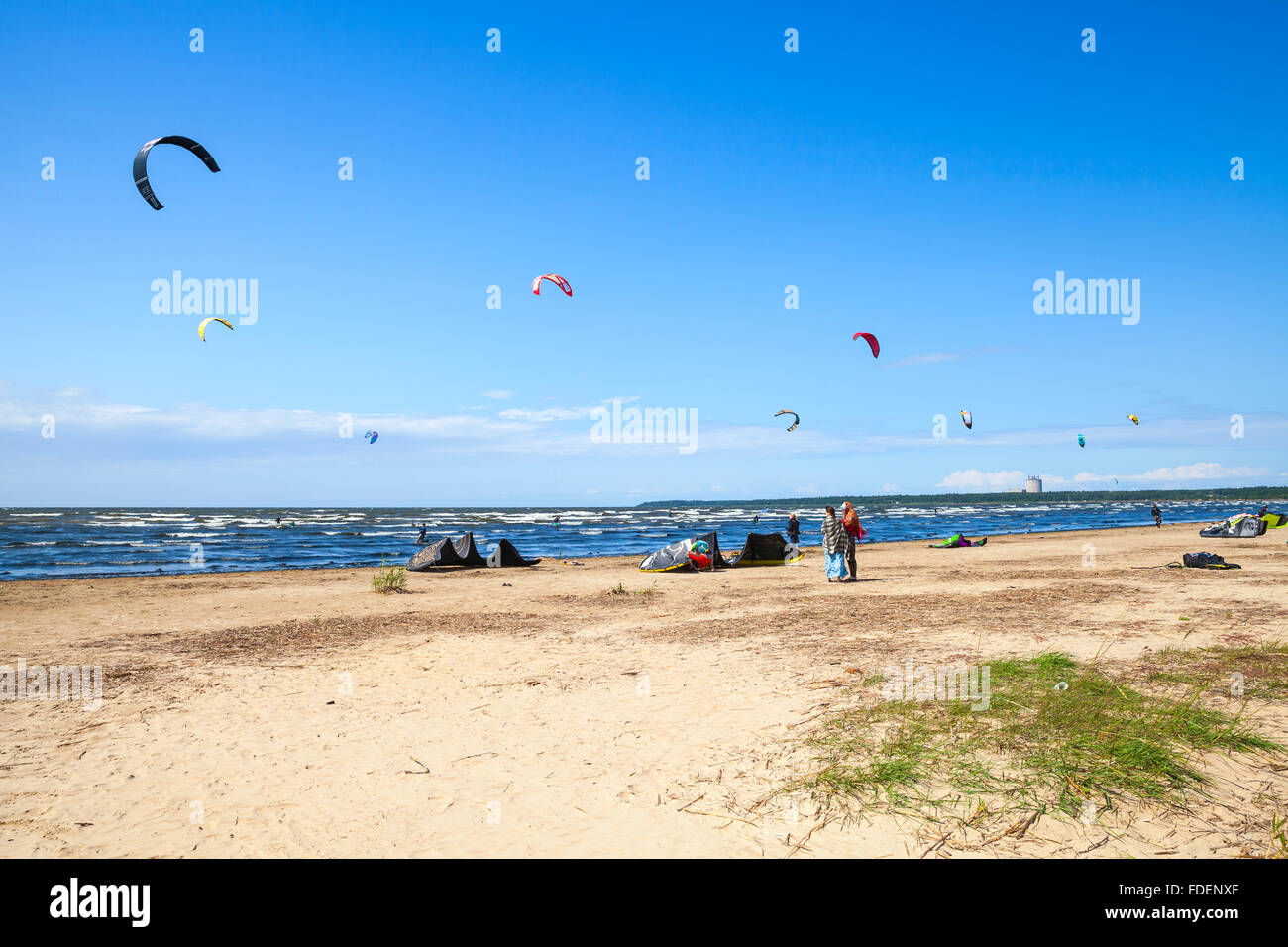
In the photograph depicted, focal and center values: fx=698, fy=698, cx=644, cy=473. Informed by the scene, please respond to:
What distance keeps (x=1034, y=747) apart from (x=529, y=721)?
Answer: 14.7 feet

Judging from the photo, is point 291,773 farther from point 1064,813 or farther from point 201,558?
point 201,558

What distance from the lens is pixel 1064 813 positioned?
4.44 m

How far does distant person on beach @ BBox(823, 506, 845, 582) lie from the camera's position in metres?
Answer: 18.3

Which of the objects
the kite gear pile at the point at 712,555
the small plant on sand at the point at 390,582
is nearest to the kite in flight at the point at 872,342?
the kite gear pile at the point at 712,555

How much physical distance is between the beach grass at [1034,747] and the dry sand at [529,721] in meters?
0.23

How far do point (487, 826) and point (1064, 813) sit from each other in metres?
3.76

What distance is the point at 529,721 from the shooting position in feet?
22.9

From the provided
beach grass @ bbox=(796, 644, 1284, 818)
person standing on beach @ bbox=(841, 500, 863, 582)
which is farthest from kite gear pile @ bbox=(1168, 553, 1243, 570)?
beach grass @ bbox=(796, 644, 1284, 818)

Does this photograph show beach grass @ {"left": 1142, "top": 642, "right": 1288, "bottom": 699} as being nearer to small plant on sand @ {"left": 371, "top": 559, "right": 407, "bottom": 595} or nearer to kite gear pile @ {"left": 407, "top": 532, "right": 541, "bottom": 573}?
small plant on sand @ {"left": 371, "top": 559, "right": 407, "bottom": 595}

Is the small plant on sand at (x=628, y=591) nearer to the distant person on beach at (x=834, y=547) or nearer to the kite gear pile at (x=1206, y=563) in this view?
the distant person on beach at (x=834, y=547)

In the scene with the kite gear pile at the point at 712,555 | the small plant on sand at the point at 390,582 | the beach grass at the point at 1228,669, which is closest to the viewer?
the beach grass at the point at 1228,669

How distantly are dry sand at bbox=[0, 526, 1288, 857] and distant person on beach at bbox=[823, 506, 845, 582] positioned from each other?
2.24 m

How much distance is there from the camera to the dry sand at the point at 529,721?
4.48 metres
